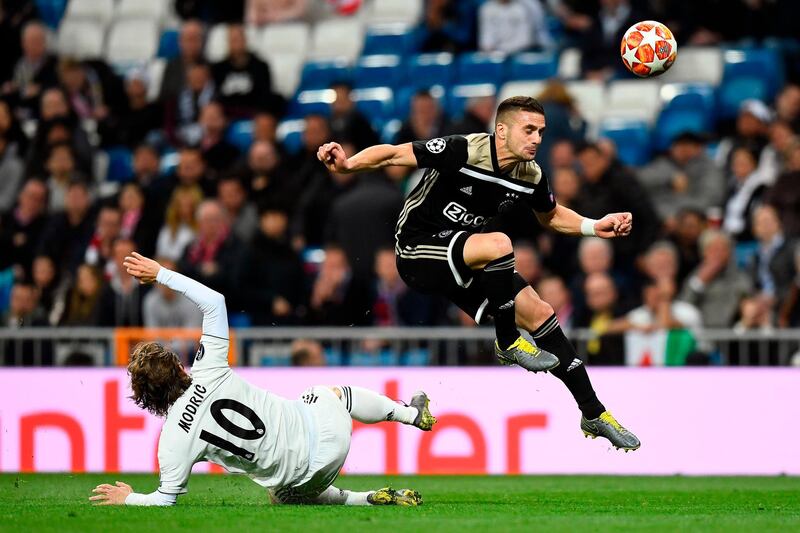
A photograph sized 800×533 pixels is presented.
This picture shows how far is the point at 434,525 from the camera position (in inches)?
322

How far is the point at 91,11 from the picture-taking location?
21.5m

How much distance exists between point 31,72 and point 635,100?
8.19 meters

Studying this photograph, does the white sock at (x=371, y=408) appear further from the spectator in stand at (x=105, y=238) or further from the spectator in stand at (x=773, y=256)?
the spectator in stand at (x=105, y=238)

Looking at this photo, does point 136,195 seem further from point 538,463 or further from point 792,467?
point 792,467

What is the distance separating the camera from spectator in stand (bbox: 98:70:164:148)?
19.3 meters

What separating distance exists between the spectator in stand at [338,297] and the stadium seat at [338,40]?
18.5 feet

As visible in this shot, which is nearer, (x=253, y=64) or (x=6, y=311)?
(x=6, y=311)

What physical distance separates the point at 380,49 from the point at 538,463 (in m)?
7.77

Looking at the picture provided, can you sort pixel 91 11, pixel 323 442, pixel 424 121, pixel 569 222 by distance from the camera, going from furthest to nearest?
pixel 91 11, pixel 424 121, pixel 569 222, pixel 323 442

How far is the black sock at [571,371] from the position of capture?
10.1 meters

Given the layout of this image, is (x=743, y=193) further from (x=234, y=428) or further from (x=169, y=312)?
(x=234, y=428)

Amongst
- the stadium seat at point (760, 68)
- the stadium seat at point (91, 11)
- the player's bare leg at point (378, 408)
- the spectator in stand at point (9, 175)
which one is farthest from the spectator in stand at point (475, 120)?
the stadium seat at point (91, 11)

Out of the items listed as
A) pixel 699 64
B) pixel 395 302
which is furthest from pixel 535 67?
pixel 395 302

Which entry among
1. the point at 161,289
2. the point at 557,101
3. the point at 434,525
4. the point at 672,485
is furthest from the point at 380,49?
the point at 434,525
